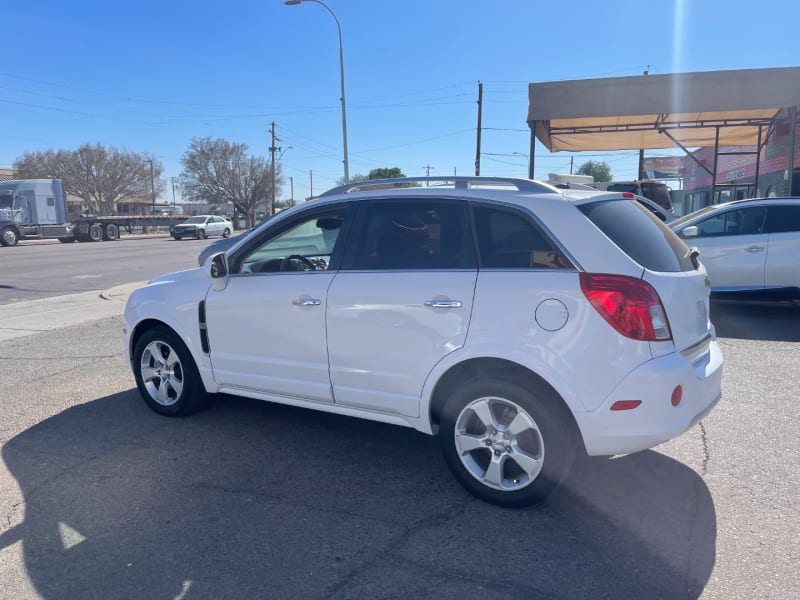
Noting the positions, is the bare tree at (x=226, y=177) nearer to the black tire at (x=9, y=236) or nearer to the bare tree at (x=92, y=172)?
the bare tree at (x=92, y=172)

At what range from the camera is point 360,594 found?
111 inches

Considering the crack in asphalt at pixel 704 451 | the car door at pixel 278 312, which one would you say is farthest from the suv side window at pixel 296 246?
the crack in asphalt at pixel 704 451

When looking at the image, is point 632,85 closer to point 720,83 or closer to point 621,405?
point 720,83

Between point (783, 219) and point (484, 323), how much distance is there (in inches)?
286

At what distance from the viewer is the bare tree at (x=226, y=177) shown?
234 feet

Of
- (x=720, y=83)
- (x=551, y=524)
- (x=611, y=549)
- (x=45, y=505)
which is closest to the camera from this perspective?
(x=611, y=549)

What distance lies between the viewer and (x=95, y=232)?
39312mm

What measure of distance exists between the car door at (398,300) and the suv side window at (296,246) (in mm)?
260

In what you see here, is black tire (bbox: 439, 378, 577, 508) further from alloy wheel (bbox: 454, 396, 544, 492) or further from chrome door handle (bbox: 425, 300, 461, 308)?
chrome door handle (bbox: 425, 300, 461, 308)

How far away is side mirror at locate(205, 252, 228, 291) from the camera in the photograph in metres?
4.54

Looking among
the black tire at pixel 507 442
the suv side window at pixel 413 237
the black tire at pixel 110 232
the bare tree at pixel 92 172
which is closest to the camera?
the black tire at pixel 507 442

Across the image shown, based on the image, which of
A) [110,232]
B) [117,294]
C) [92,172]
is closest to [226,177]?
[92,172]

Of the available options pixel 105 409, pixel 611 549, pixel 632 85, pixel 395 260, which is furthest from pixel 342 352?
pixel 632 85

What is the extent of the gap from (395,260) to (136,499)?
2100 mm
